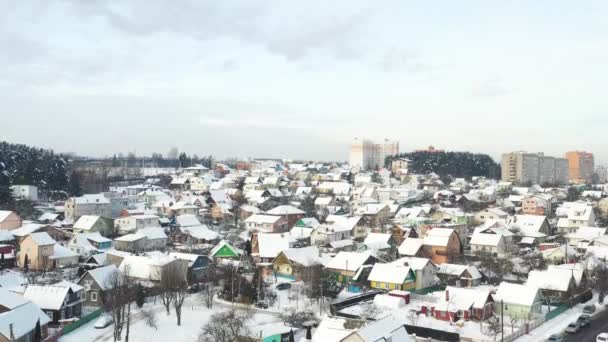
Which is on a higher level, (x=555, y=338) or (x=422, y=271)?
(x=422, y=271)

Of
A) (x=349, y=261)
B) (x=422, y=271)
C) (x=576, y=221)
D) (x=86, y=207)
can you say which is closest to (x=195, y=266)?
(x=349, y=261)

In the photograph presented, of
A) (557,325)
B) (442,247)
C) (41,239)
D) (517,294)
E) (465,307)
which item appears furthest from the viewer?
(442,247)

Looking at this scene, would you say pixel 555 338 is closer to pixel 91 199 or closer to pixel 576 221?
pixel 576 221

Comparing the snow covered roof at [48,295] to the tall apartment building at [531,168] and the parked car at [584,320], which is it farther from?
the tall apartment building at [531,168]

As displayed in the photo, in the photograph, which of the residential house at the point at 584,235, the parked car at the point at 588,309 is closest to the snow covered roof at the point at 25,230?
the parked car at the point at 588,309

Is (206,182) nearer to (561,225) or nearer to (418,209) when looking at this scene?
(418,209)

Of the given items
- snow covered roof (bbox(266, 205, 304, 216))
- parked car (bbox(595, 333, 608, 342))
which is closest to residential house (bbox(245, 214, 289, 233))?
snow covered roof (bbox(266, 205, 304, 216))
